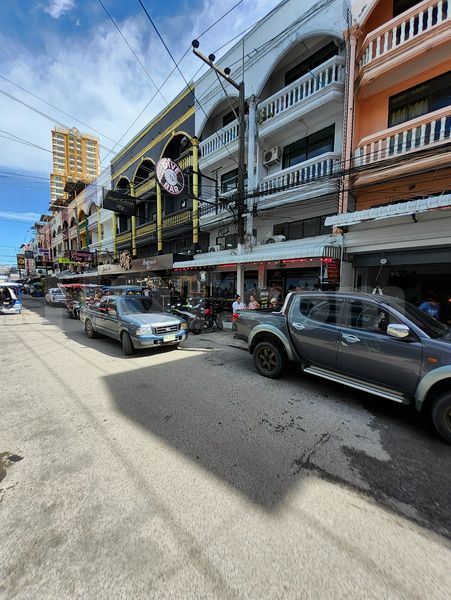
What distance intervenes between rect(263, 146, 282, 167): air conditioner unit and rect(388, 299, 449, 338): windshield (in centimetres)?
965

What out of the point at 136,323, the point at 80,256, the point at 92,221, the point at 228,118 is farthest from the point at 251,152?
the point at 92,221

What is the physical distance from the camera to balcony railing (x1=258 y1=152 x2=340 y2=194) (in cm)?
894

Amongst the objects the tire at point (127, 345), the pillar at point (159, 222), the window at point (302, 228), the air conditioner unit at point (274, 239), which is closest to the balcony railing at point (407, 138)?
the window at point (302, 228)

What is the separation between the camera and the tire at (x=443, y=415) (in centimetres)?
300

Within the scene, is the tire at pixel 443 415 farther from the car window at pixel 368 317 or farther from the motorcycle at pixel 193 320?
the motorcycle at pixel 193 320

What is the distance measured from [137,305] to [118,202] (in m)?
12.0

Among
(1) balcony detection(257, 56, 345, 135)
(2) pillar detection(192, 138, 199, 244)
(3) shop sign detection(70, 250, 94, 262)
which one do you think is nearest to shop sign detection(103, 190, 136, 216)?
(2) pillar detection(192, 138, 199, 244)

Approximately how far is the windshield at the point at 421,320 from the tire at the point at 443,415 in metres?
0.79

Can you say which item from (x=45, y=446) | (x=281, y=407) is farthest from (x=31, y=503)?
(x=281, y=407)

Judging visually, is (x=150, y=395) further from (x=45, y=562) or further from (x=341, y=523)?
(x=341, y=523)

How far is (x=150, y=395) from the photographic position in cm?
427

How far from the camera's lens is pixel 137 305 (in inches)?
302

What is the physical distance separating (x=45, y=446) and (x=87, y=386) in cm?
178

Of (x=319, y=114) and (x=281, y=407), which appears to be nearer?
(x=281, y=407)
